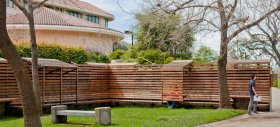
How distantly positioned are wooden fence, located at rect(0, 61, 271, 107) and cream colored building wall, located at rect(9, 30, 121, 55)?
32.9 feet

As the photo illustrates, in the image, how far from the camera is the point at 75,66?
22.5 metres

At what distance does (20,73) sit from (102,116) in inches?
202

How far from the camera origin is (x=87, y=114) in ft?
50.0

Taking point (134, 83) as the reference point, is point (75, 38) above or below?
above

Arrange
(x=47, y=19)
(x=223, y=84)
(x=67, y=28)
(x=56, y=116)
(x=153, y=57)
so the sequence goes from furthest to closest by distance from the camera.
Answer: (x=47, y=19) → (x=67, y=28) → (x=153, y=57) → (x=223, y=84) → (x=56, y=116)

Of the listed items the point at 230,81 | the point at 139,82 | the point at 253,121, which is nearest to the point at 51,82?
the point at 139,82

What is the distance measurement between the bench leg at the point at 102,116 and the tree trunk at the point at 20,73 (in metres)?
4.45

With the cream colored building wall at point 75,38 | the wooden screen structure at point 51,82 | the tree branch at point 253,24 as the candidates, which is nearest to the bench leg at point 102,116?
the wooden screen structure at point 51,82

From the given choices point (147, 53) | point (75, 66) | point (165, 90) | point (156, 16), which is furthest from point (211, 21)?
point (147, 53)

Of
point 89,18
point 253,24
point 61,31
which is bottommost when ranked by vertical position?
point 253,24

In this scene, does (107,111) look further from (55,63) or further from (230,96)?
(230,96)

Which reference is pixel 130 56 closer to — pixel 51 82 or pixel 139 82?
pixel 139 82

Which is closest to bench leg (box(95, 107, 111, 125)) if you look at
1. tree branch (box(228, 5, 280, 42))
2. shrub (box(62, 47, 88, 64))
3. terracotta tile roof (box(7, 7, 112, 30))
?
tree branch (box(228, 5, 280, 42))

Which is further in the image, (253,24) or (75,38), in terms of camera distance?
(75,38)
